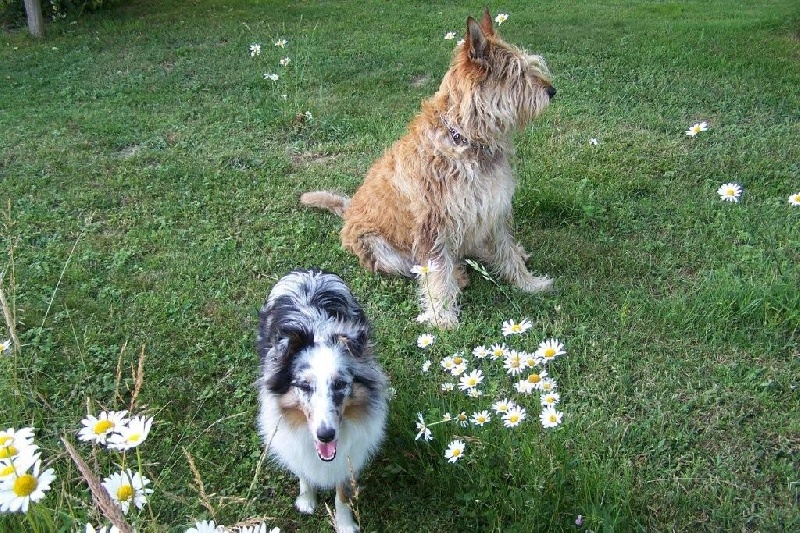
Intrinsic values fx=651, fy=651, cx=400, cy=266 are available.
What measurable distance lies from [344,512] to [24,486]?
5.76 feet

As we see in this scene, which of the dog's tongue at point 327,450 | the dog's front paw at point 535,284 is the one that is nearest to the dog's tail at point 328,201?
the dog's front paw at point 535,284

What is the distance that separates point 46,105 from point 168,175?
2770 millimetres

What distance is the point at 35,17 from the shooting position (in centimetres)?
971

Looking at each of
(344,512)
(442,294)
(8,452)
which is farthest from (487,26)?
(8,452)

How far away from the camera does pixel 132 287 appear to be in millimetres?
4641

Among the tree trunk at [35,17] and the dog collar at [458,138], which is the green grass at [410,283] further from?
the dog collar at [458,138]

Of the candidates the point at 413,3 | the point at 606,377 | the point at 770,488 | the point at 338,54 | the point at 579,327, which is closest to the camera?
the point at 770,488

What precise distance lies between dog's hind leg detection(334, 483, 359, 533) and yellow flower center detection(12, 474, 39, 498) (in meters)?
1.60

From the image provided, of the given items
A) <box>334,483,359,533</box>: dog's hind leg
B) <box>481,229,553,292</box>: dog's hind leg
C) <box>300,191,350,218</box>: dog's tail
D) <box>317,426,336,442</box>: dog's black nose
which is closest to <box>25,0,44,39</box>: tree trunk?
<box>300,191,350,218</box>: dog's tail

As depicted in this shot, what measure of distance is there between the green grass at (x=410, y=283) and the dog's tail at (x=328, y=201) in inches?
6.5

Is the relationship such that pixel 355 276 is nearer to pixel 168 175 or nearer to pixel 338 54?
pixel 168 175

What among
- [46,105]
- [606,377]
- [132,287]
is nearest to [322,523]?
[606,377]

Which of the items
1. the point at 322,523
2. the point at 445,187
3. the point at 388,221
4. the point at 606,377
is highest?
Result: the point at 445,187

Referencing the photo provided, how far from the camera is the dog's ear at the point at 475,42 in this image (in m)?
3.71
